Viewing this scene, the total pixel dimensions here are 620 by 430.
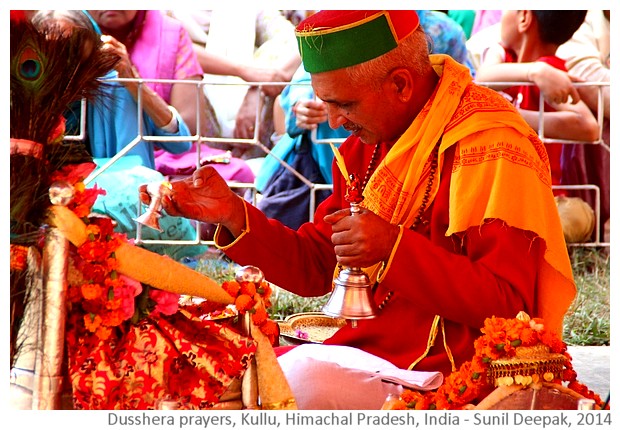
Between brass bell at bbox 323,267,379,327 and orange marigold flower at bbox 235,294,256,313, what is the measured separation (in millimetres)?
257

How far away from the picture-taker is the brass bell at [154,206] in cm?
222

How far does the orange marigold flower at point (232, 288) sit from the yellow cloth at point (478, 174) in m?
0.68

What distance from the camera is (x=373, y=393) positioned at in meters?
2.67

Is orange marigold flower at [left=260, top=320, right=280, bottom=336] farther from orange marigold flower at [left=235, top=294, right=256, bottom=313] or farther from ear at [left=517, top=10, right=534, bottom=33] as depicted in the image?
ear at [left=517, top=10, right=534, bottom=33]

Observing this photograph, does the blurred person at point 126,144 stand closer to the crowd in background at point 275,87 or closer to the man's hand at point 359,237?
the crowd in background at point 275,87

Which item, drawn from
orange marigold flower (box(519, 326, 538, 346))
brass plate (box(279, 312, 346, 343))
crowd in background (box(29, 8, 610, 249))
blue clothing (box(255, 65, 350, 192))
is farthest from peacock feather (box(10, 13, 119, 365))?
blue clothing (box(255, 65, 350, 192))

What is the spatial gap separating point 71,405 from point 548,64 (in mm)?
5139

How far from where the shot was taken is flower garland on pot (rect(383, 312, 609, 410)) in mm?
2299

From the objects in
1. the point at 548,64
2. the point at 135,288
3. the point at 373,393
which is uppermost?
the point at 548,64

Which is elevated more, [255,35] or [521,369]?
[255,35]

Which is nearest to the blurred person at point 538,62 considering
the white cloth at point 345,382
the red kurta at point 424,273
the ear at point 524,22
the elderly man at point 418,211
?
the ear at point 524,22

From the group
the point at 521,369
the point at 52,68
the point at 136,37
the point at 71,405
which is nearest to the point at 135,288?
the point at 71,405

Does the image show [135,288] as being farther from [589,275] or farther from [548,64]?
[548,64]

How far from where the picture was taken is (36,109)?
2.12 m
